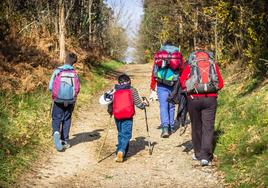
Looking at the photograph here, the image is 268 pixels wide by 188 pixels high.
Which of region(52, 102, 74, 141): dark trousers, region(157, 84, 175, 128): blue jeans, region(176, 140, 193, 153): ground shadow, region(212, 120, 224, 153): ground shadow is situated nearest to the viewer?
region(212, 120, 224, 153): ground shadow

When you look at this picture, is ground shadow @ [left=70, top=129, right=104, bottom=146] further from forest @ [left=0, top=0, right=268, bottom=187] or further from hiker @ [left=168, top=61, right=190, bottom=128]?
hiker @ [left=168, top=61, right=190, bottom=128]

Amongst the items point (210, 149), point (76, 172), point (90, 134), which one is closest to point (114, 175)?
point (76, 172)

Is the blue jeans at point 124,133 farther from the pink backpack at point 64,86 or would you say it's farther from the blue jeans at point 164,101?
the blue jeans at point 164,101

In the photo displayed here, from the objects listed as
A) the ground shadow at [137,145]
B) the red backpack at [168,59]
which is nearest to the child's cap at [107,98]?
the ground shadow at [137,145]

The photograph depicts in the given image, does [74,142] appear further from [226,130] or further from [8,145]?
[226,130]

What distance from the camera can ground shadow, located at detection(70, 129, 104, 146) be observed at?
31.9 ft

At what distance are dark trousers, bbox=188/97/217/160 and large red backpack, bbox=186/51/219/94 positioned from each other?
0.19 meters

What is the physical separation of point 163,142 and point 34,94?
161 inches

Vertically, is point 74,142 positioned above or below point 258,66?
below

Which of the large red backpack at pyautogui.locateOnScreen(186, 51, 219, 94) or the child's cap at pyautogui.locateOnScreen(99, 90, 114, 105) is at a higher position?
the large red backpack at pyautogui.locateOnScreen(186, 51, 219, 94)

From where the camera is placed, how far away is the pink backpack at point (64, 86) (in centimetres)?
851

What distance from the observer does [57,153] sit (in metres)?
8.64

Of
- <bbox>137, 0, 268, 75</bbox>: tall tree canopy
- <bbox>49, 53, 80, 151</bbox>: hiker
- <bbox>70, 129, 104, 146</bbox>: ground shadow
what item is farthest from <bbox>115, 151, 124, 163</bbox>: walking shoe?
<bbox>137, 0, 268, 75</bbox>: tall tree canopy

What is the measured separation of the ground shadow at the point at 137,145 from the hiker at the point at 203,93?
1.66 m
